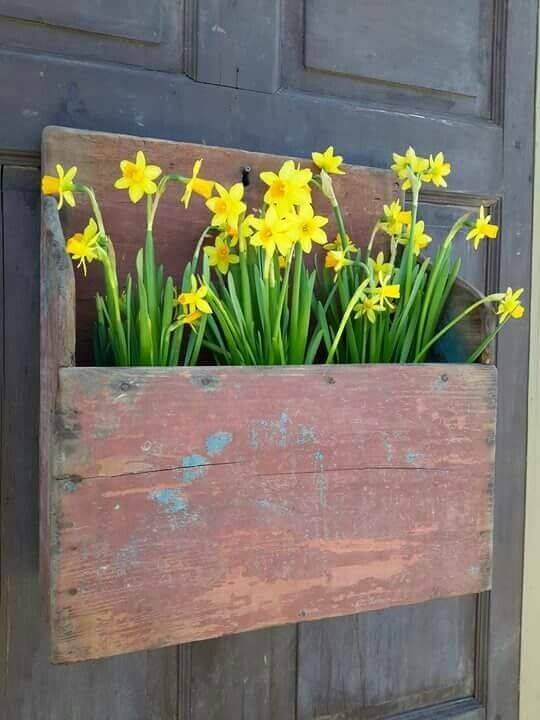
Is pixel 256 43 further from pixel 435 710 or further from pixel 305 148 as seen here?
pixel 435 710

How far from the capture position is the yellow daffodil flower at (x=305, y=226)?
77 cm

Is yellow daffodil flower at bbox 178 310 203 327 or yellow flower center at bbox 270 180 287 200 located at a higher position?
yellow flower center at bbox 270 180 287 200

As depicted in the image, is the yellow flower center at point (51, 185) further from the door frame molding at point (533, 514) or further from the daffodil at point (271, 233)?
the door frame molding at point (533, 514)

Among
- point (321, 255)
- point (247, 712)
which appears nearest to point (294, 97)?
point (321, 255)

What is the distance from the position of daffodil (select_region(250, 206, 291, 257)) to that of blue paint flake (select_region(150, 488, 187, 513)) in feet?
0.90

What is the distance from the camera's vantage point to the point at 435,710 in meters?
1.17

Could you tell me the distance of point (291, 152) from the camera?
1023 millimetres

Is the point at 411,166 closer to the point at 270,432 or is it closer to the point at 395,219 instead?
the point at 395,219

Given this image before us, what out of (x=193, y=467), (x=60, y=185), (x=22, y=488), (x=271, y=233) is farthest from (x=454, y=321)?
(x=22, y=488)

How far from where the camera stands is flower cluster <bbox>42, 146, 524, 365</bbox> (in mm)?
758

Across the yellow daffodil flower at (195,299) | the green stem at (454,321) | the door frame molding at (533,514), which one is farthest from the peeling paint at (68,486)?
the door frame molding at (533,514)

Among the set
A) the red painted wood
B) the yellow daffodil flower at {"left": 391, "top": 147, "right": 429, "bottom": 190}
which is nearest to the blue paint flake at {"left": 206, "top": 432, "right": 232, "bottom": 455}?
the red painted wood

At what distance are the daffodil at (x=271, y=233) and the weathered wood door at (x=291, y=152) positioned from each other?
28 centimetres

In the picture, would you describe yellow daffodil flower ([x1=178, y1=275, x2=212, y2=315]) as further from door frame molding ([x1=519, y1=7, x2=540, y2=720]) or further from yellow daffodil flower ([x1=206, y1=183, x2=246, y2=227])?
door frame molding ([x1=519, y1=7, x2=540, y2=720])
